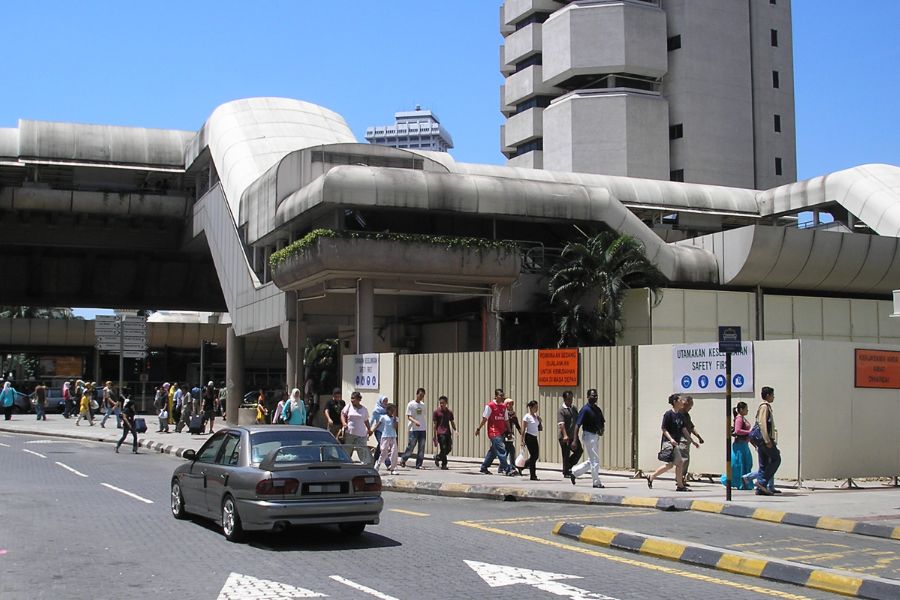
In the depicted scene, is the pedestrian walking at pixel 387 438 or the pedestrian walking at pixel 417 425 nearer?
the pedestrian walking at pixel 387 438

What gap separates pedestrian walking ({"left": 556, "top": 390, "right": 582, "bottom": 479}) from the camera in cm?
1869

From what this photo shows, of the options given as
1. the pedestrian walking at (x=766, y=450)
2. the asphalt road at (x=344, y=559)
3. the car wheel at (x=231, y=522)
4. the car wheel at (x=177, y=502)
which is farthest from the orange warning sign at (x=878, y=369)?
the car wheel at (x=177, y=502)

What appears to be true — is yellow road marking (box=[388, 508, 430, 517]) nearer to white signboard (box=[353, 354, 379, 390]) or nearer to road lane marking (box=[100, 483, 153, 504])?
road lane marking (box=[100, 483, 153, 504])

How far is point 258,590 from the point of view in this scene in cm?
886

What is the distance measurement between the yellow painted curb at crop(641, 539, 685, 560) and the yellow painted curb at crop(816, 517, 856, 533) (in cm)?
331

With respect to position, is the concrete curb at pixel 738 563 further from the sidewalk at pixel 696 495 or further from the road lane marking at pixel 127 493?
the road lane marking at pixel 127 493

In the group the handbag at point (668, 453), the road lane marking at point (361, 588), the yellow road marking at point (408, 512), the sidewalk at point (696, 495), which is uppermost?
the handbag at point (668, 453)

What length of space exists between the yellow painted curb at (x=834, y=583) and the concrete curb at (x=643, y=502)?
350 centimetres

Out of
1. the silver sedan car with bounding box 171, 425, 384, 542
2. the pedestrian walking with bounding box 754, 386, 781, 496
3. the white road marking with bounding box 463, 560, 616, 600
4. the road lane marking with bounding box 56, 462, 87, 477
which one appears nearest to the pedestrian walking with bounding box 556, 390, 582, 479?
the pedestrian walking with bounding box 754, 386, 781, 496

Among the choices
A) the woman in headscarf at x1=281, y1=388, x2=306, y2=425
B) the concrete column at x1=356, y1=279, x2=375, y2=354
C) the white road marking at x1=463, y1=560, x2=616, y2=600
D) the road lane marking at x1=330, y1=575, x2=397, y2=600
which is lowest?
the white road marking at x1=463, y1=560, x2=616, y2=600

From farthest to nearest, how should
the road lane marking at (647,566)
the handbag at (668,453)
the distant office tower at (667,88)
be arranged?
the distant office tower at (667,88), the handbag at (668,453), the road lane marking at (647,566)

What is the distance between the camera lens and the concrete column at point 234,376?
40.8 m

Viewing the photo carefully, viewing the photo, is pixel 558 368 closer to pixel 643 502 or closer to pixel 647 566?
pixel 643 502

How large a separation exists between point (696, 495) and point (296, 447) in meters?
7.50
